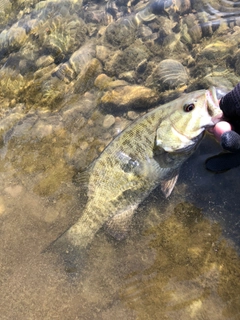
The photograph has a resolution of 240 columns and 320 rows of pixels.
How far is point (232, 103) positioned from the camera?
3613 mm

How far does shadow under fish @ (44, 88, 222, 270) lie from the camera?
4207mm

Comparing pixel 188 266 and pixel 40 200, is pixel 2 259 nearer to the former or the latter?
pixel 40 200

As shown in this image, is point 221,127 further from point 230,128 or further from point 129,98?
point 129,98

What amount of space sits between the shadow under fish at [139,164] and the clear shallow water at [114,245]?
0.56ft

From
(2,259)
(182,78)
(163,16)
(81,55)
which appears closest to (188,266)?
(2,259)

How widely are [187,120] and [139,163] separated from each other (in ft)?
2.88

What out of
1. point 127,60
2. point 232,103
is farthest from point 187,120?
point 127,60

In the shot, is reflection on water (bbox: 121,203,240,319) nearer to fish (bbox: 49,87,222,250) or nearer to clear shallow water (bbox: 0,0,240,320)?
clear shallow water (bbox: 0,0,240,320)

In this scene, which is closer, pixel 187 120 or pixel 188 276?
pixel 188 276

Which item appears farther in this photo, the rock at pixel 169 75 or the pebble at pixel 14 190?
the rock at pixel 169 75

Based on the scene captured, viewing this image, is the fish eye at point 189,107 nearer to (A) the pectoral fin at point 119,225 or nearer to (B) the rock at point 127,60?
(A) the pectoral fin at point 119,225

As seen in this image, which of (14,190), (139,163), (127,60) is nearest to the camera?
(139,163)

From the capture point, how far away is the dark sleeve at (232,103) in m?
3.57

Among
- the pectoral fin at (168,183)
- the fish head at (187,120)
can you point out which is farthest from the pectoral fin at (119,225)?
the fish head at (187,120)
